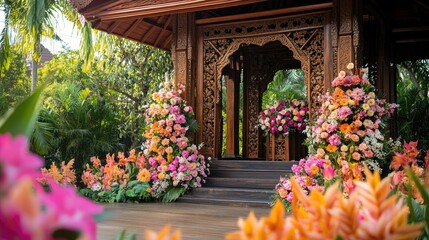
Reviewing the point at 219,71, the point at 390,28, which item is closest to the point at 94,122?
the point at 219,71

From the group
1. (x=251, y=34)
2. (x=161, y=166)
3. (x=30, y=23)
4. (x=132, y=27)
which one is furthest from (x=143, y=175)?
(x=30, y=23)

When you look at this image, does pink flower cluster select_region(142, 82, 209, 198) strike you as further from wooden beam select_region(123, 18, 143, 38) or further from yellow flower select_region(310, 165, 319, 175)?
yellow flower select_region(310, 165, 319, 175)

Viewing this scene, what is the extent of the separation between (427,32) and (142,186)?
560 centimetres

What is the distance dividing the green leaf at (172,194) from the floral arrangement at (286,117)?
2.41 meters

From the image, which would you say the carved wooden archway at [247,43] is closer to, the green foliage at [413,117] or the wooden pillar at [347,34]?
the wooden pillar at [347,34]

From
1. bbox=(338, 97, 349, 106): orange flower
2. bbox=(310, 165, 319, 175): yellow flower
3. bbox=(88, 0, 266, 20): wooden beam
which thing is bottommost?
bbox=(310, 165, 319, 175): yellow flower

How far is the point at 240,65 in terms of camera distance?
9.86m

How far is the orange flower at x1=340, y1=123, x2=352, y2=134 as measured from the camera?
5.62 metres

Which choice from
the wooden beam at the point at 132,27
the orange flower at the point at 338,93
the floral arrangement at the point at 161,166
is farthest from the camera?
the wooden beam at the point at 132,27

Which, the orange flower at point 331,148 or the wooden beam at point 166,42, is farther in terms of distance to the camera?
the wooden beam at point 166,42

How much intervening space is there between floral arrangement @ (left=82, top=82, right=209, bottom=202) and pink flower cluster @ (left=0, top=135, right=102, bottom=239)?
20.1 ft

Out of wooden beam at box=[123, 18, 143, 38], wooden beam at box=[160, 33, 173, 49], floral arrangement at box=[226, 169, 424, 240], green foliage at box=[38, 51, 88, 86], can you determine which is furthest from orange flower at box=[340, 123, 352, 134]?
green foliage at box=[38, 51, 88, 86]

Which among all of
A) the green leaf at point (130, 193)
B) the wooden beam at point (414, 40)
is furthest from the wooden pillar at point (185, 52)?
the wooden beam at point (414, 40)

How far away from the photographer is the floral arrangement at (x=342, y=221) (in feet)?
1.80
